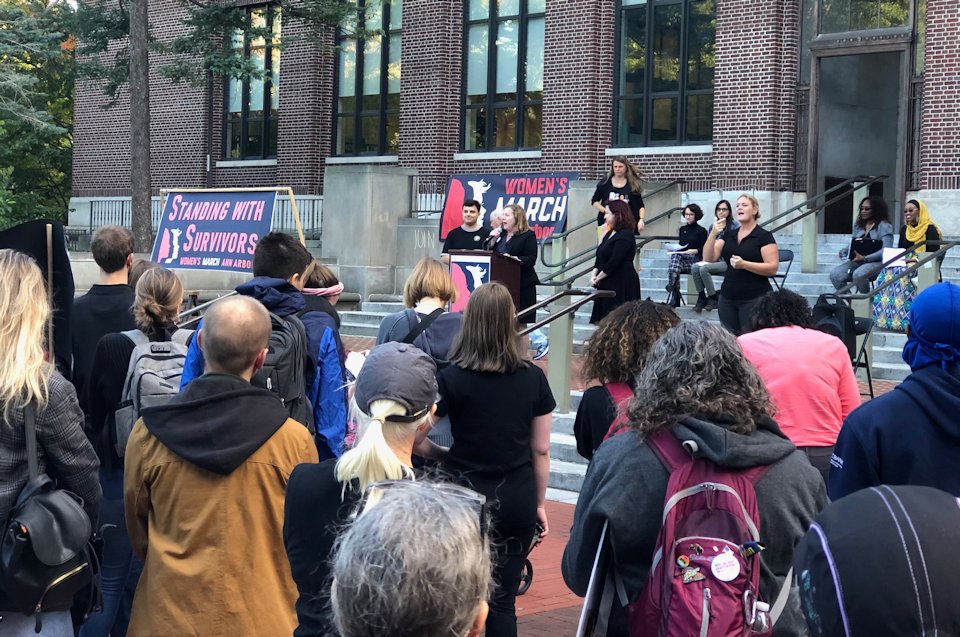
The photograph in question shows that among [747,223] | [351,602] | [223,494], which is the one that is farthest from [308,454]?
[747,223]

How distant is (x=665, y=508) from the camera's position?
350 centimetres

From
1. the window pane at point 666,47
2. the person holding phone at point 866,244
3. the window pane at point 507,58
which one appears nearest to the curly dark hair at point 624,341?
the person holding phone at point 866,244

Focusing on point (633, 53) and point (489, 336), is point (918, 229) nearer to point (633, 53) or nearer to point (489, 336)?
point (633, 53)

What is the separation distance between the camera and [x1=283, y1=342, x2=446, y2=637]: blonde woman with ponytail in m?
3.47

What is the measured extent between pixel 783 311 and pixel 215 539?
9.43 ft

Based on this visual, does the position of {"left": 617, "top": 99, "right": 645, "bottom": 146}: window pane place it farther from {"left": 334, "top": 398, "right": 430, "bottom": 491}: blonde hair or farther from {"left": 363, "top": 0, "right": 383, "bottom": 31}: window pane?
{"left": 334, "top": 398, "right": 430, "bottom": 491}: blonde hair

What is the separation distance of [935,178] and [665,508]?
16.1 meters

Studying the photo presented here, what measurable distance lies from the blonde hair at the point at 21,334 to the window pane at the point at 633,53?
19813 mm

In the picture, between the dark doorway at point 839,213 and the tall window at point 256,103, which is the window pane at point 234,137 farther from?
the dark doorway at point 839,213

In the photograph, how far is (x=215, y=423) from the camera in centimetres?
404

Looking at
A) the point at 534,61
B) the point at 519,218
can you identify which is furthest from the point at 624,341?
the point at 534,61

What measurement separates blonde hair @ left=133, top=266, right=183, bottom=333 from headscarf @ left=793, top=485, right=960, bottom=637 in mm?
3976

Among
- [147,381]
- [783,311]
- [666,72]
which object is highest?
[666,72]

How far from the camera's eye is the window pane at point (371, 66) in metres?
27.6
